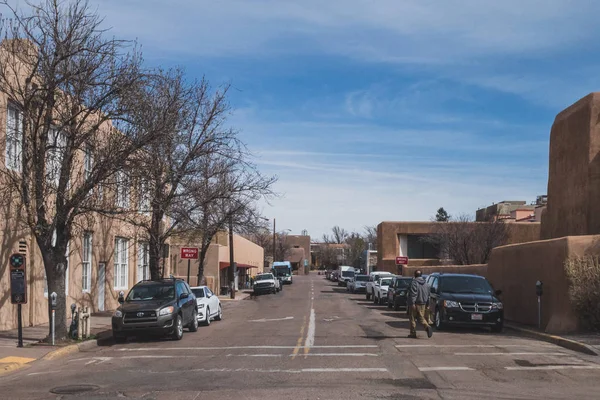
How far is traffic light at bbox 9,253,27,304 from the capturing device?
1531 cm

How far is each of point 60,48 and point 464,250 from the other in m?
37.3

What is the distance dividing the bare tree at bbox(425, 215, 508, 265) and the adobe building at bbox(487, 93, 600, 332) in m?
21.6

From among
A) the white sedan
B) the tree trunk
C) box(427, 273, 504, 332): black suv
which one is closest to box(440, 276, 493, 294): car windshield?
box(427, 273, 504, 332): black suv

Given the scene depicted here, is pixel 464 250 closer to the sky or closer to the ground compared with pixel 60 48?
closer to the ground

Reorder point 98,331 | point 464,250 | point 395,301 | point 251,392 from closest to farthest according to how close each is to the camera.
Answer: point 251,392, point 98,331, point 395,301, point 464,250

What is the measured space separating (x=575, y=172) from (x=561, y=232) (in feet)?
7.75

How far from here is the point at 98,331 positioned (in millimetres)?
19250

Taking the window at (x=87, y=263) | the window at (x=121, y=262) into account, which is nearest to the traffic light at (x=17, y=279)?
the window at (x=87, y=263)

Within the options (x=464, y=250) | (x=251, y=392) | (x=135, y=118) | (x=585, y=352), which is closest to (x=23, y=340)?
(x=135, y=118)

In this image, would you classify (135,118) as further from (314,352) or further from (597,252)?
(597,252)

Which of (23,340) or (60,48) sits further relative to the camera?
(23,340)

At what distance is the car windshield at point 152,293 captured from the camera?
18172mm

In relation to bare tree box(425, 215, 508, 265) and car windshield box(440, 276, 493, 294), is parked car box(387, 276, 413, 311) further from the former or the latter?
bare tree box(425, 215, 508, 265)

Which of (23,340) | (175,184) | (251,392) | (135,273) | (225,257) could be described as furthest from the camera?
(225,257)
